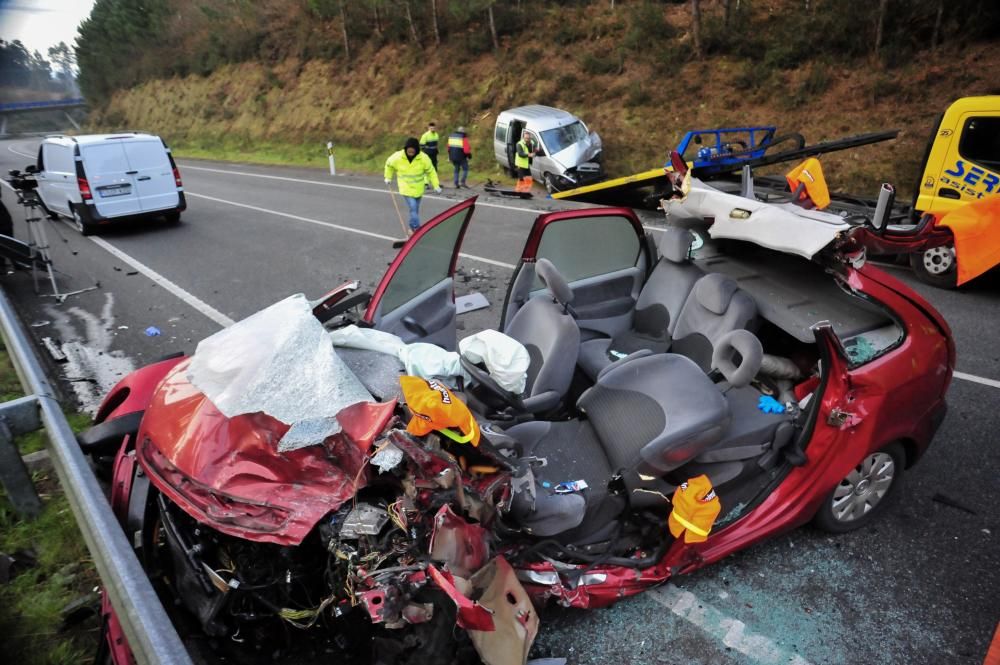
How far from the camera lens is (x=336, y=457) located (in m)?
2.53

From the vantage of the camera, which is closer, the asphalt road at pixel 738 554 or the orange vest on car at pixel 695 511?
the orange vest on car at pixel 695 511

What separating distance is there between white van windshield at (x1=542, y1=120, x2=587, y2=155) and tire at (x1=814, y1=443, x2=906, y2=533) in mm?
12516

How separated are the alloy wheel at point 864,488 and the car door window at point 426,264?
2.75m

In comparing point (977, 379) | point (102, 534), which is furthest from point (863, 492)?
point (102, 534)

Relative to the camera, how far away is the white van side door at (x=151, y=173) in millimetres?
11758

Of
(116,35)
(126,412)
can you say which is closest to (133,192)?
(126,412)

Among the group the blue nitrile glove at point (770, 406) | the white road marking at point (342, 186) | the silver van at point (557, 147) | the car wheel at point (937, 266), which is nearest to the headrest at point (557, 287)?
the blue nitrile glove at point (770, 406)

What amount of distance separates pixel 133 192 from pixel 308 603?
11.9 meters

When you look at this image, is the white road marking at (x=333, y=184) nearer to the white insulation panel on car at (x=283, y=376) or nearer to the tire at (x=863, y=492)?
the tire at (x=863, y=492)

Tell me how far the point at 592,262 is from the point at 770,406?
2.05 meters

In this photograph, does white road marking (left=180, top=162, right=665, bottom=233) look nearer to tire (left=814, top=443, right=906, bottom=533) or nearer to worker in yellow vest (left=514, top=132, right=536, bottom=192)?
worker in yellow vest (left=514, top=132, right=536, bottom=192)

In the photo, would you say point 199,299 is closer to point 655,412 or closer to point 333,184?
point 655,412

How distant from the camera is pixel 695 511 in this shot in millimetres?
2824

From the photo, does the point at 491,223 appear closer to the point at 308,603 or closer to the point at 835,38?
the point at 308,603
